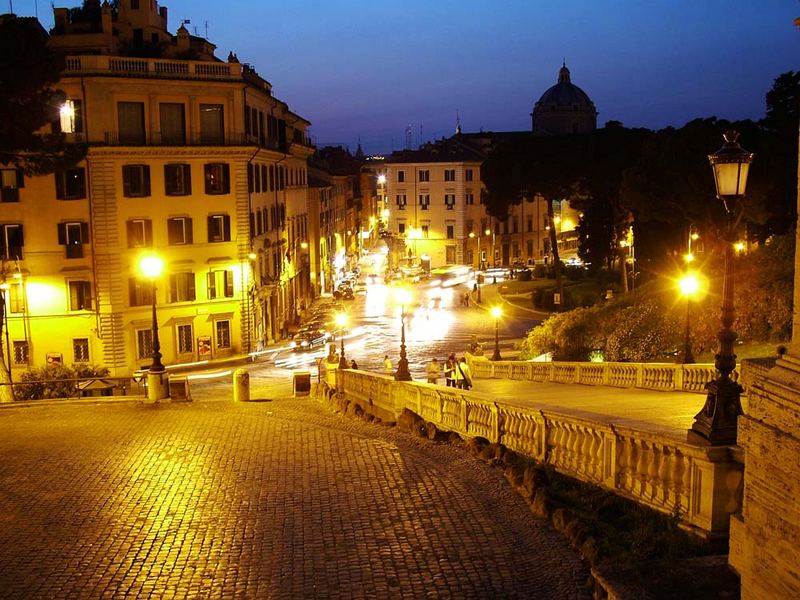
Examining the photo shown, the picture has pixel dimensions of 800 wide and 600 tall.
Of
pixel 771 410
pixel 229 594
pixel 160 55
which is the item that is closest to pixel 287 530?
pixel 229 594

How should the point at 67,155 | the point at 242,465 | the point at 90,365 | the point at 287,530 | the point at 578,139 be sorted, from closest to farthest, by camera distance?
the point at 287,530
the point at 242,465
the point at 67,155
the point at 90,365
the point at 578,139

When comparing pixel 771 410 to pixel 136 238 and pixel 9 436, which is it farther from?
pixel 136 238

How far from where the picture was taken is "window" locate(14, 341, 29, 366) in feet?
134

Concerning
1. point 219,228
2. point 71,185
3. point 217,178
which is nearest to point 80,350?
point 71,185

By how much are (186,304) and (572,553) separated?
36752 mm

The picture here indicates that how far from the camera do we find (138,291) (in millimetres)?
42594

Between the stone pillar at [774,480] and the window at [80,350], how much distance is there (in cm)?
3904

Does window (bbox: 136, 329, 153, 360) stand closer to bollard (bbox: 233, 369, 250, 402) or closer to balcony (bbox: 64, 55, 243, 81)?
balcony (bbox: 64, 55, 243, 81)

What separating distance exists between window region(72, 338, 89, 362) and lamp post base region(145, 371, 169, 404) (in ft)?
71.2

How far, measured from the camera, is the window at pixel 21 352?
4084cm

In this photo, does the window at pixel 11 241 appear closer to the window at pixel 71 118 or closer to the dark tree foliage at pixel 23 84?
the window at pixel 71 118

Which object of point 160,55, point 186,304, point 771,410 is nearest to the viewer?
point 771,410

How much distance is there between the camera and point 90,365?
134 ft

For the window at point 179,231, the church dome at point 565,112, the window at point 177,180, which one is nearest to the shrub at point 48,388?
the window at point 179,231
